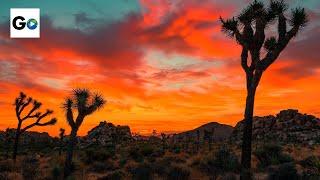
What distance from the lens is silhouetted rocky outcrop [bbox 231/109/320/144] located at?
248 feet

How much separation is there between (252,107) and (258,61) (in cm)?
199

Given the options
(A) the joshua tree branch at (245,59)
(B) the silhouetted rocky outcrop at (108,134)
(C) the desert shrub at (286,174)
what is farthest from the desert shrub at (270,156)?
(B) the silhouetted rocky outcrop at (108,134)

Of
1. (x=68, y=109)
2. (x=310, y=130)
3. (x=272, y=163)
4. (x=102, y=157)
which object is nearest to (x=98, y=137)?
(x=310, y=130)

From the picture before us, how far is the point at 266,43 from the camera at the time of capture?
18453 mm

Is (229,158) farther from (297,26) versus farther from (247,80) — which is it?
(297,26)

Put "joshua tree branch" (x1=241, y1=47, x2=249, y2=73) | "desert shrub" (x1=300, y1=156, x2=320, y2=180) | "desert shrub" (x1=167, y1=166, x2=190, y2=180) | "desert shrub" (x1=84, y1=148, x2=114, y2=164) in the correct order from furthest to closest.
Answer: "desert shrub" (x1=84, y1=148, x2=114, y2=164)
"joshua tree branch" (x1=241, y1=47, x2=249, y2=73)
"desert shrub" (x1=167, y1=166, x2=190, y2=180)
"desert shrub" (x1=300, y1=156, x2=320, y2=180)

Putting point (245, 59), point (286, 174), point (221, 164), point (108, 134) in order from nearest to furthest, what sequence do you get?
point (286, 174) → point (245, 59) → point (221, 164) → point (108, 134)

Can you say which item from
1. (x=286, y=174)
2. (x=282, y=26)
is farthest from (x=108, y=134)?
(x=286, y=174)

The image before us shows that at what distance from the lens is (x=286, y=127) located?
8556cm

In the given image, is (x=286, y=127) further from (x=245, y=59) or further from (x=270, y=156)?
(x=245, y=59)

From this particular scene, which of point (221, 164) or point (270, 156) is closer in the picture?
point (221, 164)

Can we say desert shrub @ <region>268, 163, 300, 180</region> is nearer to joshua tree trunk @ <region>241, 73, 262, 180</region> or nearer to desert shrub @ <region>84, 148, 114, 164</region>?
joshua tree trunk @ <region>241, 73, 262, 180</region>

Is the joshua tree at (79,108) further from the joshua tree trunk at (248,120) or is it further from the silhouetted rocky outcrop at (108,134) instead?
the silhouetted rocky outcrop at (108,134)

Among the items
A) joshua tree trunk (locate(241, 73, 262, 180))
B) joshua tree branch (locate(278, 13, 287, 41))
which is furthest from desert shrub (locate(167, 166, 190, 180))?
joshua tree branch (locate(278, 13, 287, 41))
